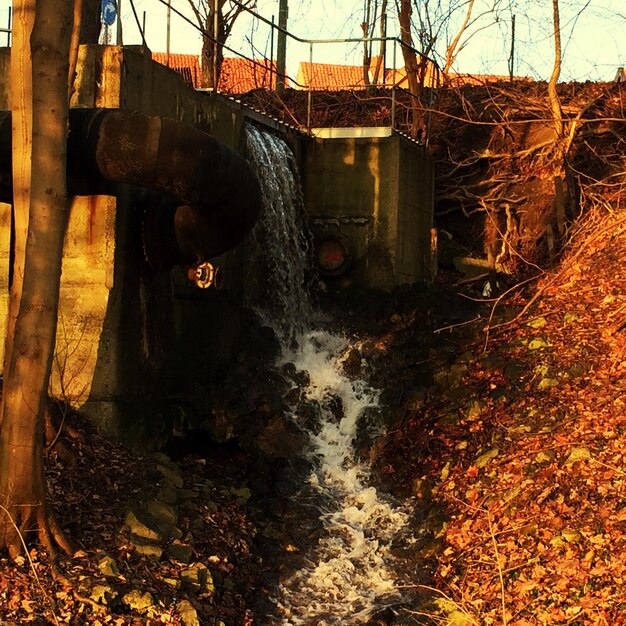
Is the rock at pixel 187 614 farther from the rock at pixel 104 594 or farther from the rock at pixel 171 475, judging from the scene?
the rock at pixel 171 475

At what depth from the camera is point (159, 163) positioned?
23.9 ft

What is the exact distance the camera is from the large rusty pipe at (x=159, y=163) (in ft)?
23.8

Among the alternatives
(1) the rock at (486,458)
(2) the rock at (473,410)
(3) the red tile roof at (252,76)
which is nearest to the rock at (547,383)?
(2) the rock at (473,410)

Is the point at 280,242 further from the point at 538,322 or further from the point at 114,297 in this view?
the point at 114,297

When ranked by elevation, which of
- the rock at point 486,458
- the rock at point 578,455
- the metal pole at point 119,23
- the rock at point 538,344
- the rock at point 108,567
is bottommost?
the rock at point 108,567

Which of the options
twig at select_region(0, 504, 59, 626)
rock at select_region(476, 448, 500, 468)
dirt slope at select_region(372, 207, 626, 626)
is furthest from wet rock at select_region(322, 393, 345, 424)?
twig at select_region(0, 504, 59, 626)

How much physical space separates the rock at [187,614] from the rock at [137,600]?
8.4 inches

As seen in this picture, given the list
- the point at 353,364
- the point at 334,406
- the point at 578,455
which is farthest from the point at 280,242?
the point at 578,455

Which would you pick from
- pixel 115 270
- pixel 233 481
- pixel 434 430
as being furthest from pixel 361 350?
pixel 115 270

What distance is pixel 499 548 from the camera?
7281mm

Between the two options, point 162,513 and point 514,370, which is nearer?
point 162,513

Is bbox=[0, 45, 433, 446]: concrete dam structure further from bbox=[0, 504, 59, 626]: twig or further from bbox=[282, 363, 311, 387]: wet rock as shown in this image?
bbox=[0, 504, 59, 626]: twig

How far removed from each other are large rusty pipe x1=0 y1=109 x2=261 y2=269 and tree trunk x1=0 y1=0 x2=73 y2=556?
116 cm

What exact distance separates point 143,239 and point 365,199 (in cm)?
570
